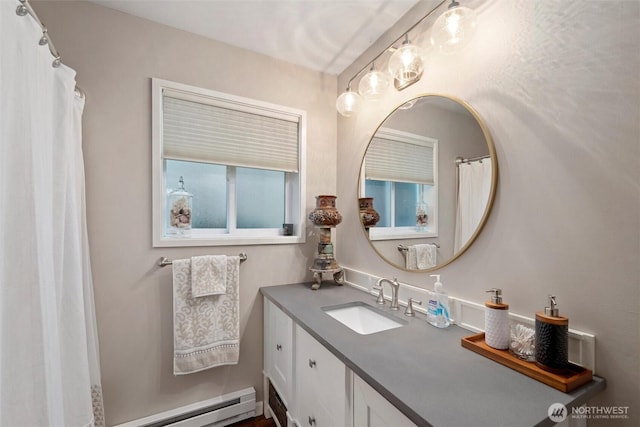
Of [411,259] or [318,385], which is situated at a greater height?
[411,259]

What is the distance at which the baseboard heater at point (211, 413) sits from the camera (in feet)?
4.93

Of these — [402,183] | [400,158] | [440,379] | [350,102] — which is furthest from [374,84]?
[440,379]

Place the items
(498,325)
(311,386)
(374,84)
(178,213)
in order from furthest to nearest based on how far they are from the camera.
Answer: (178,213) → (374,84) → (311,386) → (498,325)

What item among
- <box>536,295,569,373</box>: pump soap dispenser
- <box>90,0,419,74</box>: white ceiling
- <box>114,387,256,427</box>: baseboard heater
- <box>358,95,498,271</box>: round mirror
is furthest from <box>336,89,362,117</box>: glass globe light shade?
<box>114,387,256,427</box>: baseboard heater

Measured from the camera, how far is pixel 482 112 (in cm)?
110

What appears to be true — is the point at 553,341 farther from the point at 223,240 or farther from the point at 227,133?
the point at 227,133

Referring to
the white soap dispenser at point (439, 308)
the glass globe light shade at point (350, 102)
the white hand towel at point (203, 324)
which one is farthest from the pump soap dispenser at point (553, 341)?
the white hand towel at point (203, 324)

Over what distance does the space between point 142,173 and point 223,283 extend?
0.78 meters

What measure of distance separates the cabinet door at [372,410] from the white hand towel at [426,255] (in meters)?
0.66

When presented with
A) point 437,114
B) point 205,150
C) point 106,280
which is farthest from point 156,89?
point 437,114

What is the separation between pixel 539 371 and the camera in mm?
768

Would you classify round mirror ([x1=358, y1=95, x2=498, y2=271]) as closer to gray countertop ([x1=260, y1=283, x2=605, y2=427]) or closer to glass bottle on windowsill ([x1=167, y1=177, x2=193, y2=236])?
gray countertop ([x1=260, y1=283, x2=605, y2=427])

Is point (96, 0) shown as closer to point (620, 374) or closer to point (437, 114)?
point (437, 114)

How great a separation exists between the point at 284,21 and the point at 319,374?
1.84m
